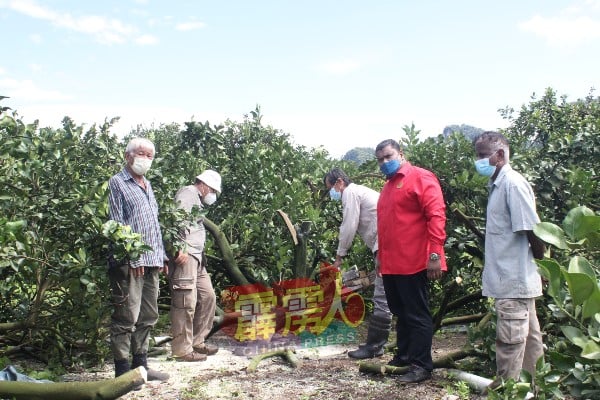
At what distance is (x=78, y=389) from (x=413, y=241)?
271 cm

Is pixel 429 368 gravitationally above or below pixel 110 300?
below

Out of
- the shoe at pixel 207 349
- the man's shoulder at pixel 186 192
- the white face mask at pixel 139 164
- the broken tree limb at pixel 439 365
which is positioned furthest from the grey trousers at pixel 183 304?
the broken tree limb at pixel 439 365

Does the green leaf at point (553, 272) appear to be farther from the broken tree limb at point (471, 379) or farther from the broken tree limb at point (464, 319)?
the broken tree limb at point (464, 319)

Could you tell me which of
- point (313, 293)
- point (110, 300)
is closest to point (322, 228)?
point (313, 293)

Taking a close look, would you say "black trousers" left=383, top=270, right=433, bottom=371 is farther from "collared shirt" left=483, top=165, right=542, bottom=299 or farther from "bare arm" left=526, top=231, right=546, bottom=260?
"bare arm" left=526, top=231, right=546, bottom=260

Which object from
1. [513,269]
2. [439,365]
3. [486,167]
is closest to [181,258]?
[439,365]

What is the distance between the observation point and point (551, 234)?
188 cm

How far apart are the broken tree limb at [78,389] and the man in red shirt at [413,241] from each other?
2490mm

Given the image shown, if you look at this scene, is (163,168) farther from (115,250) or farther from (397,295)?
(397,295)

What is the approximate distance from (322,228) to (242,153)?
129cm

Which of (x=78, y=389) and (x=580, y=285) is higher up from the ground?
(x=580, y=285)

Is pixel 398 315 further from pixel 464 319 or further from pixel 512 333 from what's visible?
pixel 512 333

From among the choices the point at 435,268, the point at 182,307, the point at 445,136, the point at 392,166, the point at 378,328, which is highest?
the point at 445,136

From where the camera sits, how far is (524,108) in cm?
874
